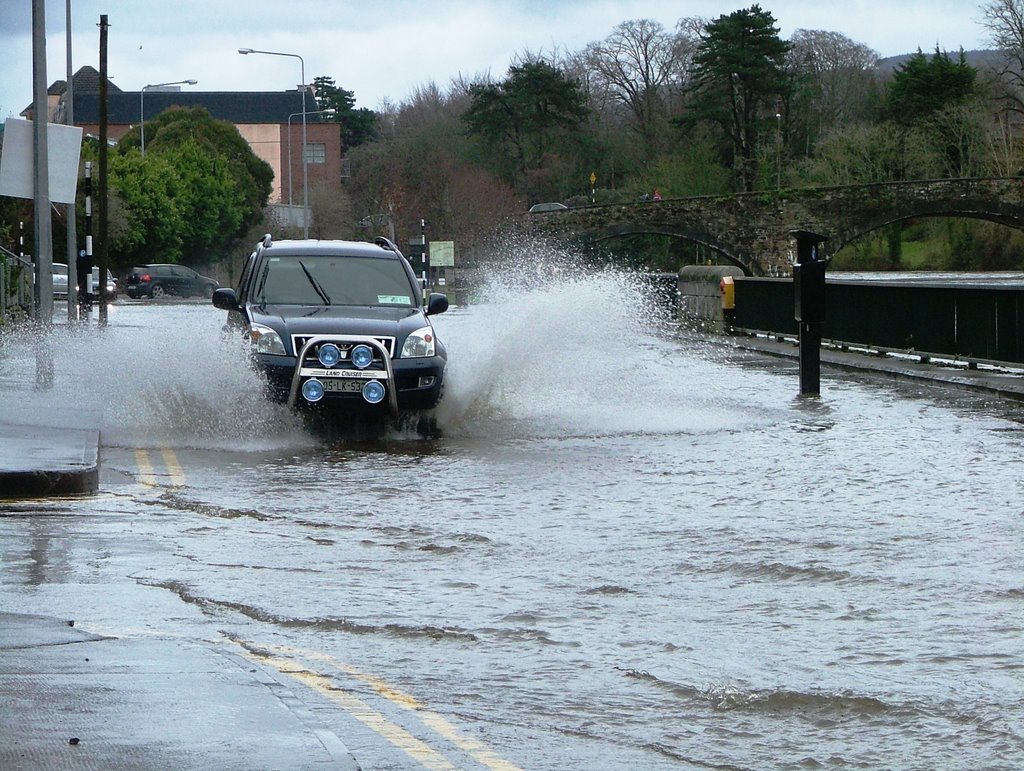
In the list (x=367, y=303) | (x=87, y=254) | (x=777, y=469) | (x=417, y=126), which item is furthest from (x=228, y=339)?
(x=417, y=126)

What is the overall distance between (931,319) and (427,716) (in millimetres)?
20944

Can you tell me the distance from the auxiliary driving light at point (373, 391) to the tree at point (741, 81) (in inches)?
3829

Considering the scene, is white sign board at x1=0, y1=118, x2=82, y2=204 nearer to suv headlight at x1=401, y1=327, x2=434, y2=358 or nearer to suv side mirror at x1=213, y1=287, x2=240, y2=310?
suv side mirror at x1=213, y1=287, x2=240, y2=310

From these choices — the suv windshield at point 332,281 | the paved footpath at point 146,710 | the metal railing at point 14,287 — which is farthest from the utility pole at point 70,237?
the paved footpath at point 146,710

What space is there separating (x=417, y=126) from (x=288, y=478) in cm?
12280

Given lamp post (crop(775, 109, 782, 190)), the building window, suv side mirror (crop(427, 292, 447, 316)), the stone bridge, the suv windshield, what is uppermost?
the building window

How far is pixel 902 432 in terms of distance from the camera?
16.0 meters

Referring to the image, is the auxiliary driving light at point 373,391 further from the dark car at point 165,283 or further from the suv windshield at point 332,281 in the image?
the dark car at point 165,283

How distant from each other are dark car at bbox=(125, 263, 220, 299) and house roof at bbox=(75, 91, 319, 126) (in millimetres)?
77070

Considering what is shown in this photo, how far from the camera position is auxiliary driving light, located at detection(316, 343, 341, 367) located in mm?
14258

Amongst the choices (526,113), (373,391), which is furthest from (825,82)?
(373,391)

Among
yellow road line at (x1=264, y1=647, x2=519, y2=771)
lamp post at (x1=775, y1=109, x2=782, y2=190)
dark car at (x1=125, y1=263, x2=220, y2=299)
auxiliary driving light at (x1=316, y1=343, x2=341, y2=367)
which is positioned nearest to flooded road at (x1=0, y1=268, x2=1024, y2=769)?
yellow road line at (x1=264, y1=647, x2=519, y2=771)

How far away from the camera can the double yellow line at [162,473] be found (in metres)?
12.0

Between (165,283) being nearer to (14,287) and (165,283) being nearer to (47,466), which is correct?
(14,287)
